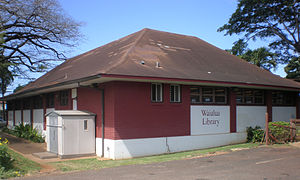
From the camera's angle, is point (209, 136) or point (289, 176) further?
point (209, 136)

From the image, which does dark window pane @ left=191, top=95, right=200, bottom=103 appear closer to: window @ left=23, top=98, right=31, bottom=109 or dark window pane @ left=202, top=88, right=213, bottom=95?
dark window pane @ left=202, top=88, right=213, bottom=95

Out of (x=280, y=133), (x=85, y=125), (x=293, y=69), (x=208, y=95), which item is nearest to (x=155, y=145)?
(x=85, y=125)

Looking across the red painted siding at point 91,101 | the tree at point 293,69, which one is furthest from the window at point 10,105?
the tree at point 293,69

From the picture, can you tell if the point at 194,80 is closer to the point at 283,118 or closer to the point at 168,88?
the point at 168,88

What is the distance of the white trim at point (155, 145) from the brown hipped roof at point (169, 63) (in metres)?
2.85

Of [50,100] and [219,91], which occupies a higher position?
[219,91]

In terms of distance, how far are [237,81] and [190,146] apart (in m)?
3.95

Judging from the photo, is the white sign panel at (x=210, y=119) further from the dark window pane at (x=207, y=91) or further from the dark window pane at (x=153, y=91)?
the dark window pane at (x=153, y=91)

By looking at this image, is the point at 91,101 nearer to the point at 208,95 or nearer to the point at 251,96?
the point at 208,95

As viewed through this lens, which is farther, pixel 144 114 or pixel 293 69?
pixel 293 69

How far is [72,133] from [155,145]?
3.58 m

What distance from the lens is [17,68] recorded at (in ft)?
81.4

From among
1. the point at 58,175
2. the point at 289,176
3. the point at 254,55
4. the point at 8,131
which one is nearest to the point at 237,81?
Answer: the point at 289,176

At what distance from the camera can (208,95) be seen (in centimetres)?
1580
